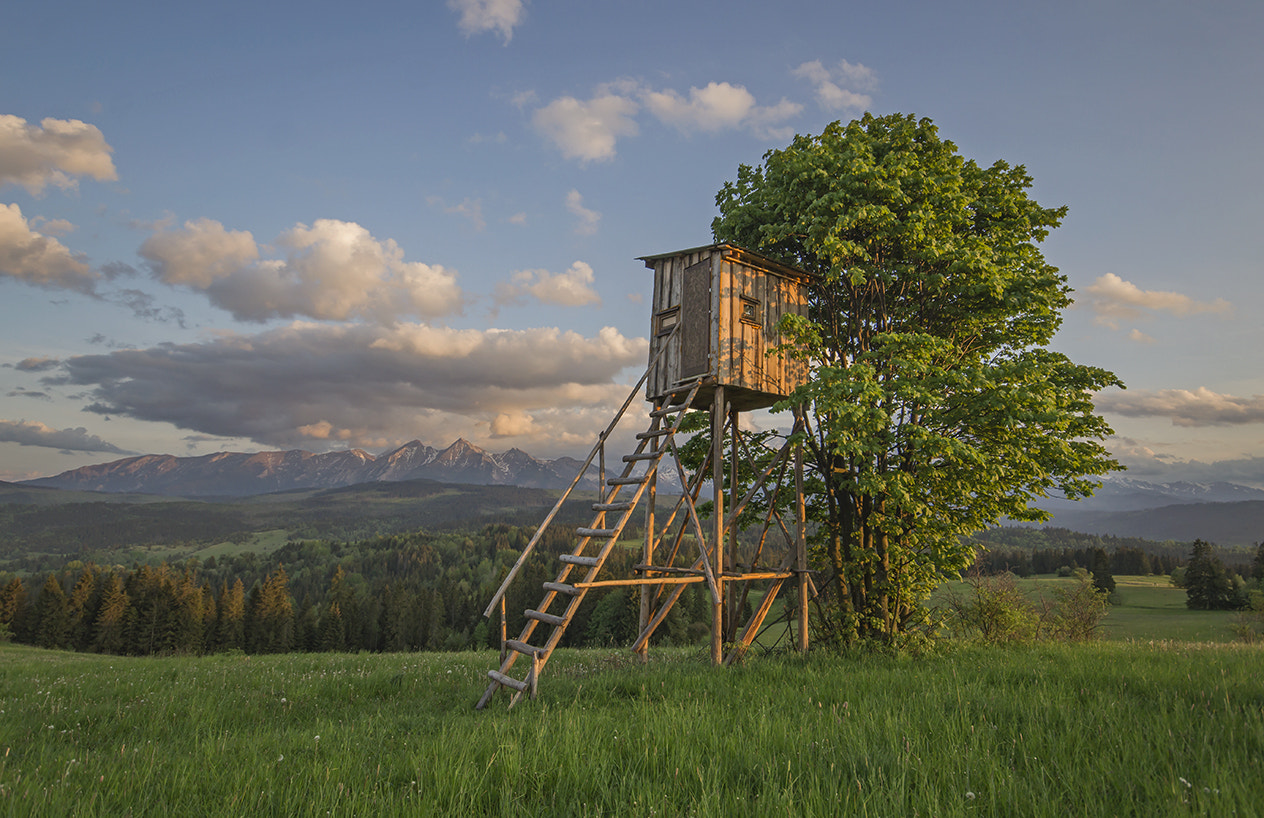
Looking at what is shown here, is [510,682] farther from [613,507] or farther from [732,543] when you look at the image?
[732,543]

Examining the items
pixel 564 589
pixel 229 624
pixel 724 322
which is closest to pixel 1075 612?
pixel 724 322

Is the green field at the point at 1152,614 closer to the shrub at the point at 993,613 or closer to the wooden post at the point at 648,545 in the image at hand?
the shrub at the point at 993,613

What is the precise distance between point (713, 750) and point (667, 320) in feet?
38.5

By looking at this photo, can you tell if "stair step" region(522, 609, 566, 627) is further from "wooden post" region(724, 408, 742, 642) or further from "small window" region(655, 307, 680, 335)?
"small window" region(655, 307, 680, 335)

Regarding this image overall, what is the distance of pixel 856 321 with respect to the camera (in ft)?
52.0

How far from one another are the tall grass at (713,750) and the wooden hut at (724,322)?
7.24m

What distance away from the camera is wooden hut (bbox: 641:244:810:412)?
14.4 m

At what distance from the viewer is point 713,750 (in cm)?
550

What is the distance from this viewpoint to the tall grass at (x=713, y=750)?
436 cm

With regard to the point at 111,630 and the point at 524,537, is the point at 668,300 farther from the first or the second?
the point at 524,537

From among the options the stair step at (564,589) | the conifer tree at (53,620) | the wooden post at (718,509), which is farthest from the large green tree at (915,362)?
the conifer tree at (53,620)

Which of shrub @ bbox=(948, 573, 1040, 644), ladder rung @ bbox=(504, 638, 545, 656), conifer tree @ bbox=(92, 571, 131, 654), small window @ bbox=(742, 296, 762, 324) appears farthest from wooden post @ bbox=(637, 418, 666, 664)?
conifer tree @ bbox=(92, 571, 131, 654)

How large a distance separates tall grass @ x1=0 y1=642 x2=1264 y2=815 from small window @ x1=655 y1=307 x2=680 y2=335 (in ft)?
29.1

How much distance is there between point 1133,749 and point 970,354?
12817 millimetres
